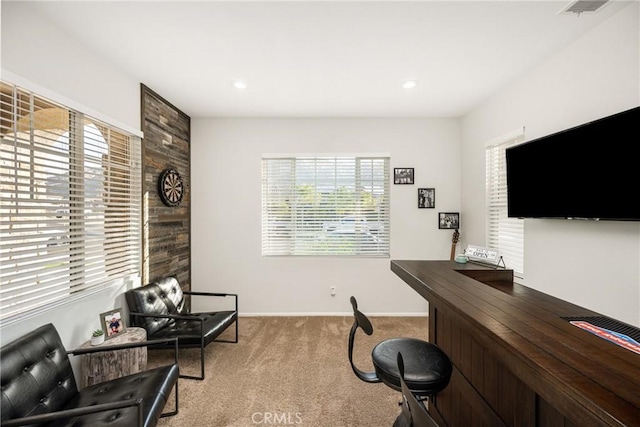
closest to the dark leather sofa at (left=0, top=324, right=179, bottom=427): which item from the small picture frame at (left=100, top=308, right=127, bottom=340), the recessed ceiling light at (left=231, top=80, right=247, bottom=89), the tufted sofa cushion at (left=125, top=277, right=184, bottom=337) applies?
the small picture frame at (left=100, top=308, right=127, bottom=340)

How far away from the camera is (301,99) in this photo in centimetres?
330

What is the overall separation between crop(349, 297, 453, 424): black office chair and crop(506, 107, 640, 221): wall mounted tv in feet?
4.76

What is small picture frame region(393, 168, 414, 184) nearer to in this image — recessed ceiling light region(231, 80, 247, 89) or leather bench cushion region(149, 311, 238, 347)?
recessed ceiling light region(231, 80, 247, 89)

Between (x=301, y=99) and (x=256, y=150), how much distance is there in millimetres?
1060

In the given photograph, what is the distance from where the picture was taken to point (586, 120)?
82.2 inches

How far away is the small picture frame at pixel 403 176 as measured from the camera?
13.0 ft

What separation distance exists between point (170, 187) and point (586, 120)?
13.2 feet

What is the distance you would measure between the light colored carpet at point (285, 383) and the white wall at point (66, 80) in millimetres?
913

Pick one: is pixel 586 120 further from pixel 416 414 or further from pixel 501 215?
pixel 416 414

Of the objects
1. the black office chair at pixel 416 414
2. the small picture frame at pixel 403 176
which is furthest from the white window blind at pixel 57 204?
the small picture frame at pixel 403 176

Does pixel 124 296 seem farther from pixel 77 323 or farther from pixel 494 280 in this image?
pixel 494 280

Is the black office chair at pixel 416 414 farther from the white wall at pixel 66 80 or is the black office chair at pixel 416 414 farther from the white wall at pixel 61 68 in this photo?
the white wall at pixel 61 68

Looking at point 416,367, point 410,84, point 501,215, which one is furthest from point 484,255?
point 410,84
